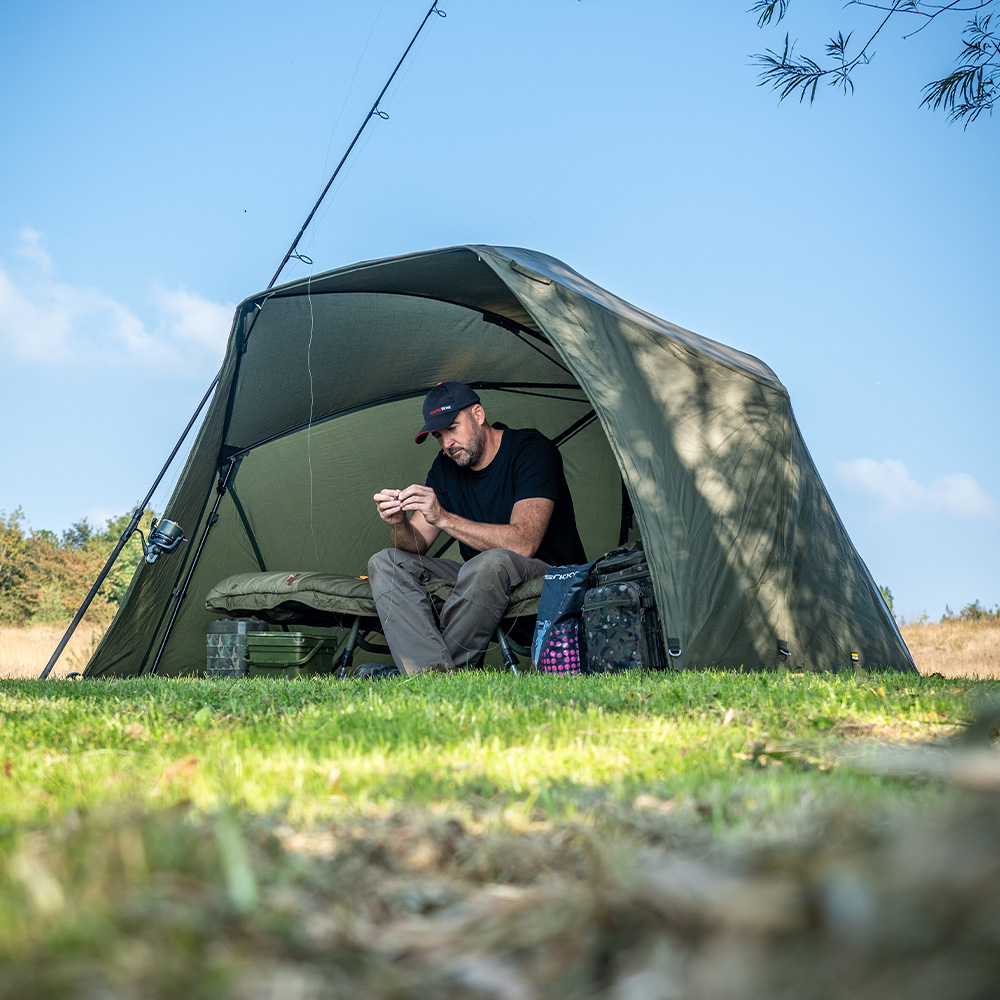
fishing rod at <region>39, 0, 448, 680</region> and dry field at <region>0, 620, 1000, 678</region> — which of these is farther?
dry field at <region>0, 620, 1000, 678</region>

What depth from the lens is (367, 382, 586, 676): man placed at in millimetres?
4078

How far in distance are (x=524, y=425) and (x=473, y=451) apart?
1.36m

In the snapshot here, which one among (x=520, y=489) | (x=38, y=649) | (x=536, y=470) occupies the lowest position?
(x=38, y=649)

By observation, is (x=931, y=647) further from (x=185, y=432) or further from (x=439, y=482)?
(x=185, y=432)

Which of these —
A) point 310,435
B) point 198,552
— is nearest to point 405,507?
point 198,552

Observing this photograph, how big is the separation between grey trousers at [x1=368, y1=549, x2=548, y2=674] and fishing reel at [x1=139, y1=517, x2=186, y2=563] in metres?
1.30

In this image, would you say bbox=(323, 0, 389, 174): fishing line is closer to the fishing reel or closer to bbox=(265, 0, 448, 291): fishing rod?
bbox=(265, 0, 448, 291): fishing rod

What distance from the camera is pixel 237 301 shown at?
4734 mm

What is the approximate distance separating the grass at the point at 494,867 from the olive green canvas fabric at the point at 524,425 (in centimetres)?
194

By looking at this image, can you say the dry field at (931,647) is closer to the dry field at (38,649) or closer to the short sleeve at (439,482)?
the dry field at (38,649)

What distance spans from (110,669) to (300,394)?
2.01 meters

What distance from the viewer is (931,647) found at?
870 centimetres

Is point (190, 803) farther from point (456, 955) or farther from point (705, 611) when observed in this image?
point (705, 611)

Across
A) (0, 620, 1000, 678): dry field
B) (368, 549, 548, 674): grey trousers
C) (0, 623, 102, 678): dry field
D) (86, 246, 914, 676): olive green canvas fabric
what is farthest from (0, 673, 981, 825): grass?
(0, 620, 1000, 678): dry field
